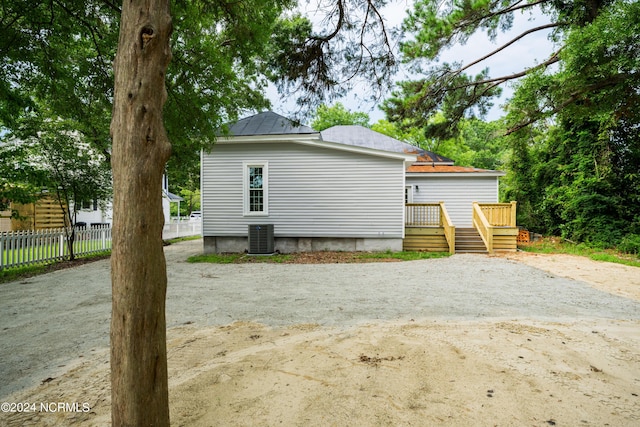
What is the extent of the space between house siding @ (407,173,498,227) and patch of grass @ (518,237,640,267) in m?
2.90

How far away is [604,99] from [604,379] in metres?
6.42

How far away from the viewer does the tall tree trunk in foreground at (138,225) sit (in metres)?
1.72

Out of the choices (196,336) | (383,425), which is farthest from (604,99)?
(196,336)

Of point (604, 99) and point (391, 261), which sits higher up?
point (604, 99)

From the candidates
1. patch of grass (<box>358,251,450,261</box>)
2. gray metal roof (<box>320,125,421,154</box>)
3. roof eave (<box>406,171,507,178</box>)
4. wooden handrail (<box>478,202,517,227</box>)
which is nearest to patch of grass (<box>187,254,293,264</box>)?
patch of grass (<box>358,251,450,261</box>)

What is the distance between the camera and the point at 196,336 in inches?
156

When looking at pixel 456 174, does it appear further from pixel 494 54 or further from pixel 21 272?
pixel 21 272

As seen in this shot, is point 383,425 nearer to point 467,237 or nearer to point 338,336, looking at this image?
point 338,336

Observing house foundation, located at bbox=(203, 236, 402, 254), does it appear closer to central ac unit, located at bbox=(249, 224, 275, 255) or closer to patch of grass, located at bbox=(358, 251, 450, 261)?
patch of grass, located at bbox=(358, 251, 450, 261)

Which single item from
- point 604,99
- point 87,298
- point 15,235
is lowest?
point 87,298

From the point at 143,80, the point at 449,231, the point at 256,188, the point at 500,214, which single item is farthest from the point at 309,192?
the point at 143,80

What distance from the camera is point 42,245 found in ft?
30.7

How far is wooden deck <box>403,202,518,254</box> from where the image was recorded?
1212cm

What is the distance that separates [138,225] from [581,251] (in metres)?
14.8
